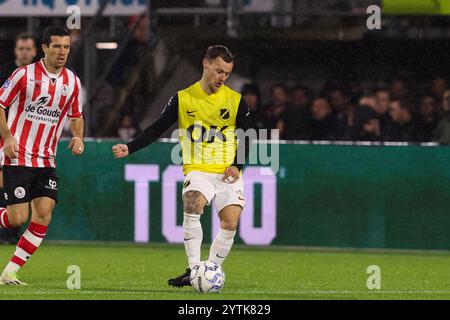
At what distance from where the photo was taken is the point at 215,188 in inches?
409

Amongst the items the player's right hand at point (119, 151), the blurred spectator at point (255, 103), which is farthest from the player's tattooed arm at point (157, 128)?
the blurred spectator at point (255, 103)

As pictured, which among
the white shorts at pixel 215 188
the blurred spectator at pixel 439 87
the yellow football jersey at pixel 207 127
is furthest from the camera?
the blurred spectator at pixel 439 87

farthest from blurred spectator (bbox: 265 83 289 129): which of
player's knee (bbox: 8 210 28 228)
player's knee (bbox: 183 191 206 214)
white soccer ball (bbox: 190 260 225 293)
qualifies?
white soccer ball (bbox: 190 260 225 293)

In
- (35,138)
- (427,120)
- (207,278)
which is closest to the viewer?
(207,278)

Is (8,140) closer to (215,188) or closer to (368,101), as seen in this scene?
(215,188)

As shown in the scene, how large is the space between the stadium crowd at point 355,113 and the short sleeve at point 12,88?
19.3 ft

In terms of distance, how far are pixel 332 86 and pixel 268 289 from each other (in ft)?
23.1

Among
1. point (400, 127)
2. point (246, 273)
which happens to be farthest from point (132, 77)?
point (246, 273)

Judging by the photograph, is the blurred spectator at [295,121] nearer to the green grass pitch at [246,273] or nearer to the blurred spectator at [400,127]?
the blurred spectator at [400,127]

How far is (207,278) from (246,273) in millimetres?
2309

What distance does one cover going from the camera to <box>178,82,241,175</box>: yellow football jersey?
1045 centimetres

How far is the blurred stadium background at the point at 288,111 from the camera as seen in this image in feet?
49.8

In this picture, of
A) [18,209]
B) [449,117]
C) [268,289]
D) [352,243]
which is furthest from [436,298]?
[449,117]

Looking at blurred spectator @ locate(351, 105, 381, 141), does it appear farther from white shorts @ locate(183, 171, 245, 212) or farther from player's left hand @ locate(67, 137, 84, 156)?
player's left hand @ locate(67, 137, 84, 156)
